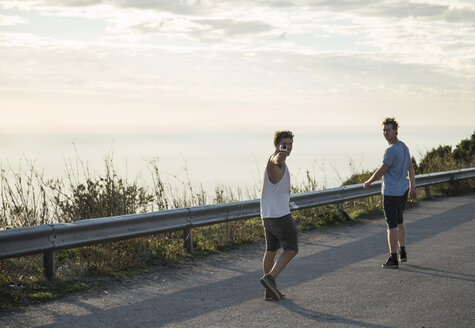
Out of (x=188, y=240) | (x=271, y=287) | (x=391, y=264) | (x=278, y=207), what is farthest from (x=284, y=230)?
(x=188, y=240)

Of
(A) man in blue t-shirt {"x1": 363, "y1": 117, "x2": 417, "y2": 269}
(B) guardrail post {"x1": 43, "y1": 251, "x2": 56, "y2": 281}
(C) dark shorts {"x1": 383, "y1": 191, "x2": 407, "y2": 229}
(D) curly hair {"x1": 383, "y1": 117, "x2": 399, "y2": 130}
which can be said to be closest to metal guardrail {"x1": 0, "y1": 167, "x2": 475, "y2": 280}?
Answer: (B) guardrail post {"x1": 43, "y1": 251, "x2": 56, "y2": 281}

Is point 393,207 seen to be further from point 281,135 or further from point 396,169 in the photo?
point 281,135

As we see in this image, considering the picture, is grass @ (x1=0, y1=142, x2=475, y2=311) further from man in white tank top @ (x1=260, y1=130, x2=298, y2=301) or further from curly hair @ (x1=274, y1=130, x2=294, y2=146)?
curly hair @ (x1=274, y1=130, x2=294, y2=146)

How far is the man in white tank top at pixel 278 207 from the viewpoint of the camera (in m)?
6.90

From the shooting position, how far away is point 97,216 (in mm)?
10430

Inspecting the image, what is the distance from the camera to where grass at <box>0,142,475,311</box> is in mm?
7734

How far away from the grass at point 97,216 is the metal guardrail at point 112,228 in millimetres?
342

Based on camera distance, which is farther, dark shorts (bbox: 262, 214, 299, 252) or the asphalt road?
dark shorts (bbox: 262, 214, 299, 252)

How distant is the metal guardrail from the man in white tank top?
2.23 metres

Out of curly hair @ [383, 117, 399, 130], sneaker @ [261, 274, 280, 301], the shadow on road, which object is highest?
curly hair @ [383, 117, 399, 130]

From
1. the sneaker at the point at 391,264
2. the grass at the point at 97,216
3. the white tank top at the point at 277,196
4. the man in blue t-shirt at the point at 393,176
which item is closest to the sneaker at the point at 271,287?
the white tank top at the point at 277,196

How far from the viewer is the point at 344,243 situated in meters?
10.9

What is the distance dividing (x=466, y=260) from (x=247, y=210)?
3.57 m

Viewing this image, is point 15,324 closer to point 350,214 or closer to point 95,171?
point 95,171
